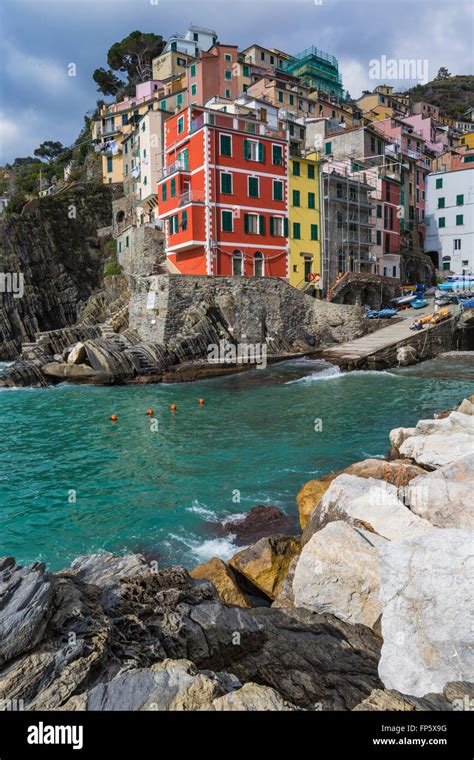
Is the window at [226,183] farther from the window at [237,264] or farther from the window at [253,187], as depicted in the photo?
the window at [237,264]

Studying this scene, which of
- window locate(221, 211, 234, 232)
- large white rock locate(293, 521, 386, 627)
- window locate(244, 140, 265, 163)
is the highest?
window locate(244, 140, 265, 163)

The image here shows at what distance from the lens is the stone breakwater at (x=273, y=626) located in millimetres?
3689

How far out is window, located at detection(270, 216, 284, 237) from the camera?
128 feet

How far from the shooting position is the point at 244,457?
1452cm

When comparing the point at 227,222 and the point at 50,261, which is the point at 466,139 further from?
the point at 50,261

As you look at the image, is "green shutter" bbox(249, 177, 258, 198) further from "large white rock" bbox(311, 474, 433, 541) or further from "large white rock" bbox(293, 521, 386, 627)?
"large white rock" bbox(293, 521, 386, 627)

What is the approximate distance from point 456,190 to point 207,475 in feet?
→ 196

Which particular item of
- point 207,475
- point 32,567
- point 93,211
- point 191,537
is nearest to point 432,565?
point 32,567

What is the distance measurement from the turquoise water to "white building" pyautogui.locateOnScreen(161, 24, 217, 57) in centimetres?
6723

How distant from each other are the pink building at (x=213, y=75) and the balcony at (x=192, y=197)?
90.9ft

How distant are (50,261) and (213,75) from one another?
1223 inches

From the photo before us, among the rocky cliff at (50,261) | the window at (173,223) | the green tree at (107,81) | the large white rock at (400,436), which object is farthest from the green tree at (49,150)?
the large white rock at (400,436)

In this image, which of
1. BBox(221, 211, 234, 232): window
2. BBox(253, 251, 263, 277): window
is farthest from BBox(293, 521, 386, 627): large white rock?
BBox(253, 251, 263, 277): window

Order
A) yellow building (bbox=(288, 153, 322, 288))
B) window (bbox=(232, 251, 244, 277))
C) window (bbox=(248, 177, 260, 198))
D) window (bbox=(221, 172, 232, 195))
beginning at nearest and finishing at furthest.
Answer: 1. window (bbox=(221, 172, 232, 195))
2. window (bbox=(232, 251, 244, 277))
3. window (bbox=(248, 177, 260, 198))
4. yellow building (bbox=(288, 153, 322, 288))
